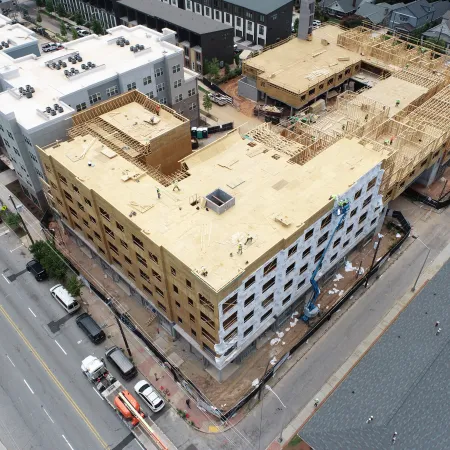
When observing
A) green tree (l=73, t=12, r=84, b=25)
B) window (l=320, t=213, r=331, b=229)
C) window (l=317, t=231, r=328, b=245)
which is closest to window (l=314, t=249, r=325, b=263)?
window (l=317, t=231, r=328, b=245)

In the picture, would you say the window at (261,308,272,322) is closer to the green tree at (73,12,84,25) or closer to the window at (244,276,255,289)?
the window at (244,276,255,289)

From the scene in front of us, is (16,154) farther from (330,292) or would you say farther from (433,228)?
(433,228)

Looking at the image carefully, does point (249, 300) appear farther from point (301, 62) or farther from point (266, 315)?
point (301, 62)

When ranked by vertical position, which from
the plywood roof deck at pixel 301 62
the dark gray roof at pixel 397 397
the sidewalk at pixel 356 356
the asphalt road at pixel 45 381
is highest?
the plywood roof deck at pixel 301 62

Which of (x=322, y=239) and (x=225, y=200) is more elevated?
(x=225, y=200)

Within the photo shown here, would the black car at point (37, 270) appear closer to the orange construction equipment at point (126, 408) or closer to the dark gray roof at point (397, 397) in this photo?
the orange construction equipment at point (126, 408)

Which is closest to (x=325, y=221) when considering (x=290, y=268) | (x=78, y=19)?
(x=290, y=268)

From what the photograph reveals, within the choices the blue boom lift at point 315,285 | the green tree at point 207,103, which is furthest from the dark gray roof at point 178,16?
the blue boom lift at point 315,285
